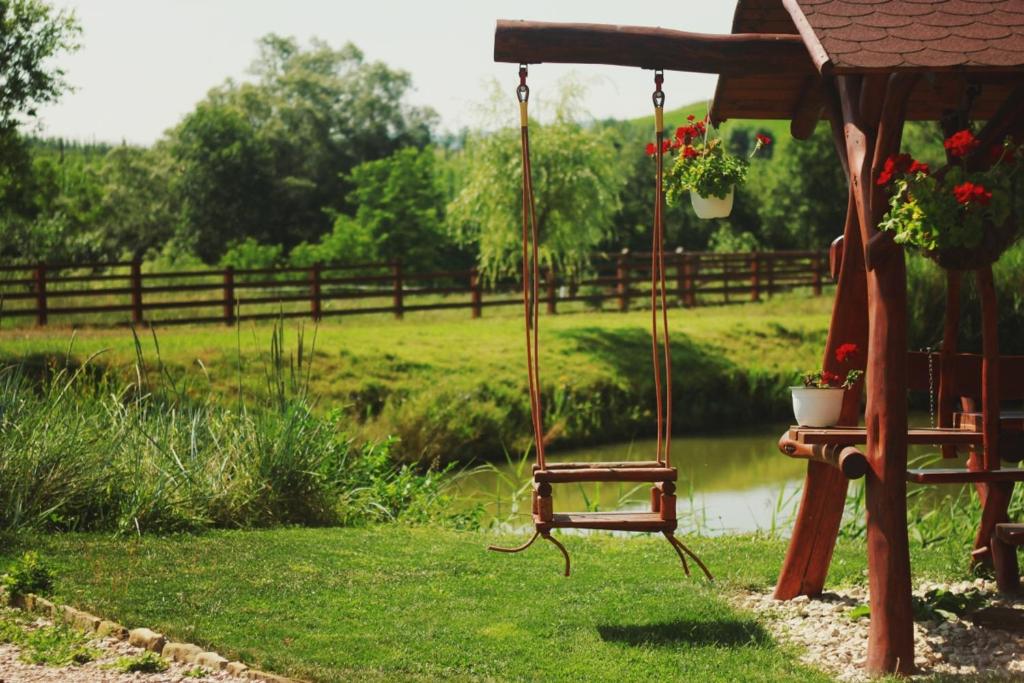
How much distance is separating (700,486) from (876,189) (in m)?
8.59

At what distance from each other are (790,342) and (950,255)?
56.6 ft

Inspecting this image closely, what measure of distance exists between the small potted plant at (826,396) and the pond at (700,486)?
306 centimetres

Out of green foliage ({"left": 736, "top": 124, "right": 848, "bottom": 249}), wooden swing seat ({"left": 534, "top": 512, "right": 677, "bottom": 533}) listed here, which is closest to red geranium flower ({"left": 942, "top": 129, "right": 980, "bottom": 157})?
wooden swing seat ({"left": 534, "top": 512, "right": 677, "bottom": 533})

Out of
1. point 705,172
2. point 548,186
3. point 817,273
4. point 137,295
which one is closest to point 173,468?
point 705,172

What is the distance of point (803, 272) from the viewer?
1144 inches

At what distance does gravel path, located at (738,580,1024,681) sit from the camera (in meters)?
5.19

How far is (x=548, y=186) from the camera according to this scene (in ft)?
70.8

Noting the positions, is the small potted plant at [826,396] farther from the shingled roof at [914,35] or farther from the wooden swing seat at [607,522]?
the shingled roof at [914,35]

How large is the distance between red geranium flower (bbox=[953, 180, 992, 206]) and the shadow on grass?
7.17 ft

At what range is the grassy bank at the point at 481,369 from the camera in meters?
15.1

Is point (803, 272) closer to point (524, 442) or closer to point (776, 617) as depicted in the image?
point (524, 442)

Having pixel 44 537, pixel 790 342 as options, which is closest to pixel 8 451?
pixel 44 537

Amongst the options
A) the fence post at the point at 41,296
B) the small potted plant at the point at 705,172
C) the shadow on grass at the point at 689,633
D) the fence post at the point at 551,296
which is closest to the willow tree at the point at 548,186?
the fence post at the point at 551,296

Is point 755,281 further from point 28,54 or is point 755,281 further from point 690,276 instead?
point 28,54
